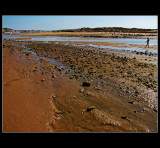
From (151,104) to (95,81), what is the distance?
341 centimetres

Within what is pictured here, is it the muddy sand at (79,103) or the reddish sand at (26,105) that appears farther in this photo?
the muddy sand at (79,103)

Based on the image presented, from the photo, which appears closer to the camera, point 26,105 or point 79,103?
point 26,105

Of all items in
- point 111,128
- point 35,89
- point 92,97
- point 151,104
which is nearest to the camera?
point 111,128

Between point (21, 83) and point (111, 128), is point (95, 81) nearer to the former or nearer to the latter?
point (111, 128)

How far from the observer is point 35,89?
6492 millimetres

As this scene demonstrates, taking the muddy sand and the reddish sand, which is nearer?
the reddish sand

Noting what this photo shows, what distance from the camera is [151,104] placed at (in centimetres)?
550

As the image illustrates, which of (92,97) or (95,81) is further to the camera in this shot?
(95,81)
